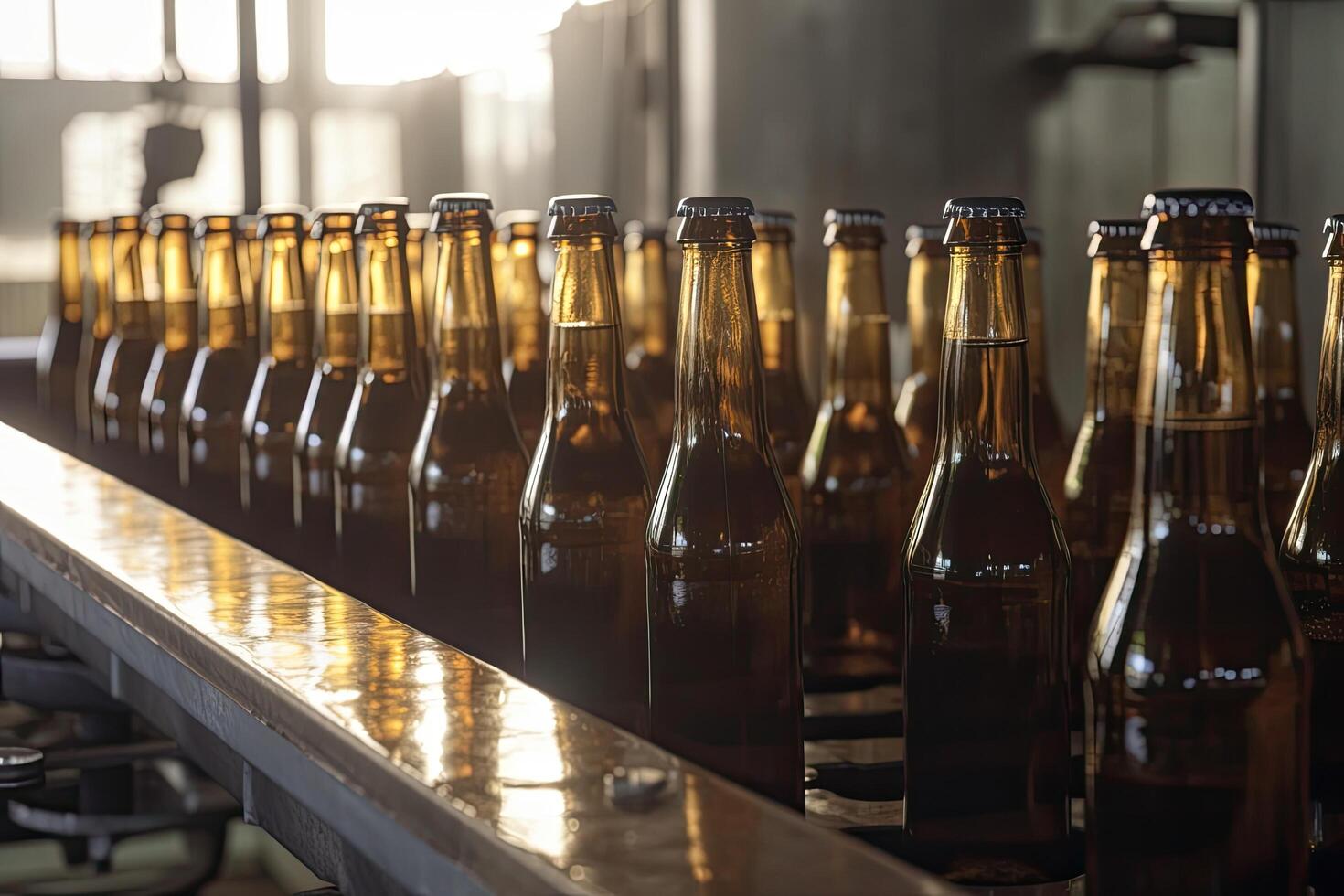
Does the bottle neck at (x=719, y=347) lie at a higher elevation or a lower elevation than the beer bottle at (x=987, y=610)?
higher

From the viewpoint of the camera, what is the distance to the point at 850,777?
1.79 ft

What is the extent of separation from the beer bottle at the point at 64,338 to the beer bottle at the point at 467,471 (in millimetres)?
875

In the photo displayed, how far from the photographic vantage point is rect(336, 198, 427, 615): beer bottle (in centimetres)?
74

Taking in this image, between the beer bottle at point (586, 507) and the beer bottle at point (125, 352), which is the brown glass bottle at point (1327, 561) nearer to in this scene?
the beer bottle at point (586, 507)

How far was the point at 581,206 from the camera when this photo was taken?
0.56 metres

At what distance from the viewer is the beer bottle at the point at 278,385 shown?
871 mm

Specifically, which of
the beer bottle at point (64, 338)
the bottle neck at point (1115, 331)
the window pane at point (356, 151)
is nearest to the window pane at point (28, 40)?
the window pane at point (356, 151)

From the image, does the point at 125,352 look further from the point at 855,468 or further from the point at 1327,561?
the point at 1327,561

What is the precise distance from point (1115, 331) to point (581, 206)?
25cm

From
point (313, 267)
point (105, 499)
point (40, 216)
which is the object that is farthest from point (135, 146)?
point (40, 216)

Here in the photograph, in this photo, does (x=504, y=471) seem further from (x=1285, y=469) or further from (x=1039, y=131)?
(x=1039, y=131)

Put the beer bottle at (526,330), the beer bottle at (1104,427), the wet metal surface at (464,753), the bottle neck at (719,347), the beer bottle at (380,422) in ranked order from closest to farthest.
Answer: the wet metal surface at (464,753) → the bottle neck at (719,347) → the beer bottle at (1104,427) → the beer bottle at (380,422) → the beer bottle at (526,330)

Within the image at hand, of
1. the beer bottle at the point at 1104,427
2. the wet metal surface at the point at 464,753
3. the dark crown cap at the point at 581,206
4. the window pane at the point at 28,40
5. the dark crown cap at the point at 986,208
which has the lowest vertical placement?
the wet metal surface at the point at 464,753

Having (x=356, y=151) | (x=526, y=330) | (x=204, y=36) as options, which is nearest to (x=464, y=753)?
(x=526, y=330)
